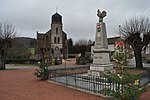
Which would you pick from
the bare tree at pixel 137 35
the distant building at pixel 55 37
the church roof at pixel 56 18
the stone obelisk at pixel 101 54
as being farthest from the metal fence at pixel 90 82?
the church roof at pixel 56 18

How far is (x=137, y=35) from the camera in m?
21.8

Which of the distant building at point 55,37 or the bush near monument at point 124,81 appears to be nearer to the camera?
the bush near monument at point 124,81

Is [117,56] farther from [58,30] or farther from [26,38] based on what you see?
[26,38]

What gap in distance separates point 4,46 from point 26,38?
173 ft

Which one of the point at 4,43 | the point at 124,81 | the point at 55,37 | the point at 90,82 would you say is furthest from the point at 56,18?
the point at 124,81

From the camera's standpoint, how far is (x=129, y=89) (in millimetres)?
5969

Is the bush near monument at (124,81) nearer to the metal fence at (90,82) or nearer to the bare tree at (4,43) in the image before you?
the metal fence at (90,82)

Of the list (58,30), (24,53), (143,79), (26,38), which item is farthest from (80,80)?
(26,38)

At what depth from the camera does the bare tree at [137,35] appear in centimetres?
2159

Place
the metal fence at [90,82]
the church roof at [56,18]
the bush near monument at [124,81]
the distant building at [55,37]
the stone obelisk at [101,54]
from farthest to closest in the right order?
1. the church roof at [56,18]
2. the distant building at [55,37]
3. the stone obelisk at [101,54]
4. the metal fence at [90,82]
5. the bush near monument at [124,81]

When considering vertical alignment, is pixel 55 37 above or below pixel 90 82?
above

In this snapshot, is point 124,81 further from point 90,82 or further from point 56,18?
point 56,18

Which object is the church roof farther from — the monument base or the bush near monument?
the bush near monument

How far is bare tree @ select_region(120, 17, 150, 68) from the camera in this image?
21594 millimetres
